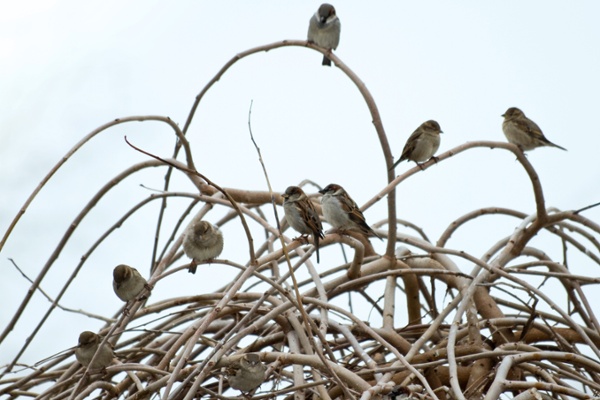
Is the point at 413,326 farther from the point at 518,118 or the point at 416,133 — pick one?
the point at 518,118

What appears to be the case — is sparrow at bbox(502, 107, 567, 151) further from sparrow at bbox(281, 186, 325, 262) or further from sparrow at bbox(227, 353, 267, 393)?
sparrow at bbox(227, 353, 267, 393)

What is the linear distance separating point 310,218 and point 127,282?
2.54ft

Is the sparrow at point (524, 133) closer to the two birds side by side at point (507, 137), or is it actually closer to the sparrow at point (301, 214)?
the two birds side by side at point (507, 137)

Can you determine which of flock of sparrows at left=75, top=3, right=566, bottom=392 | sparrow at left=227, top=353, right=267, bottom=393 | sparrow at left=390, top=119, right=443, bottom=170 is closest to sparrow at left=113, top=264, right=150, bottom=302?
flock of sparrows at left=75, top=3, right=566, bottom=392

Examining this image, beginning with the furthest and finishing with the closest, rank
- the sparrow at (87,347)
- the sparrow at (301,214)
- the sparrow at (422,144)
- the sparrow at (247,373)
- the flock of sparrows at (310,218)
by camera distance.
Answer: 1. the sparrow at (422,144)
2. the sparrow at (301,214)
3. the sparrow at (87,347)
4. the flock of sparrows at (310,218)
5. the sparrow at (247,373)

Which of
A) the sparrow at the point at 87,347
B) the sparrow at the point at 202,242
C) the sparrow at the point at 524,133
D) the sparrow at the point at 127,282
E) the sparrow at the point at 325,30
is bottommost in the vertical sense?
the sparrow at the point at 87,347

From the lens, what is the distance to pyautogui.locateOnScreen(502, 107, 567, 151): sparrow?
466 cm

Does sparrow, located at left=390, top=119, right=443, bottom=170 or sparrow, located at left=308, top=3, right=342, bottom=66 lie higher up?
sparrow, located at left=308, top=3, right=342, bottom=66

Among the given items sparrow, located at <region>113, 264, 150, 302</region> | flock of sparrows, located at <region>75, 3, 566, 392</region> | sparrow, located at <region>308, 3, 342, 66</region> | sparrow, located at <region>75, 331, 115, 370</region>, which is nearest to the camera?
flock of sparrows, located at <region>75, 3, 566, 392</region>

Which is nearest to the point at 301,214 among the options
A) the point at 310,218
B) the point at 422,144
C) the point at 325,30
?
the point at 310,218

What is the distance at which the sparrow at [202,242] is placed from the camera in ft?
11.8

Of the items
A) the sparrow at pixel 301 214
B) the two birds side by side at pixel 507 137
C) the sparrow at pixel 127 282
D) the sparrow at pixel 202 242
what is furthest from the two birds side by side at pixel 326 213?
the sparrow at pixel 127 282

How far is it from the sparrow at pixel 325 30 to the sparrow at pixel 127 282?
1.64m

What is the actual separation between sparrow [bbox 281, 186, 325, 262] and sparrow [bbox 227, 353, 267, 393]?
2.38ft
